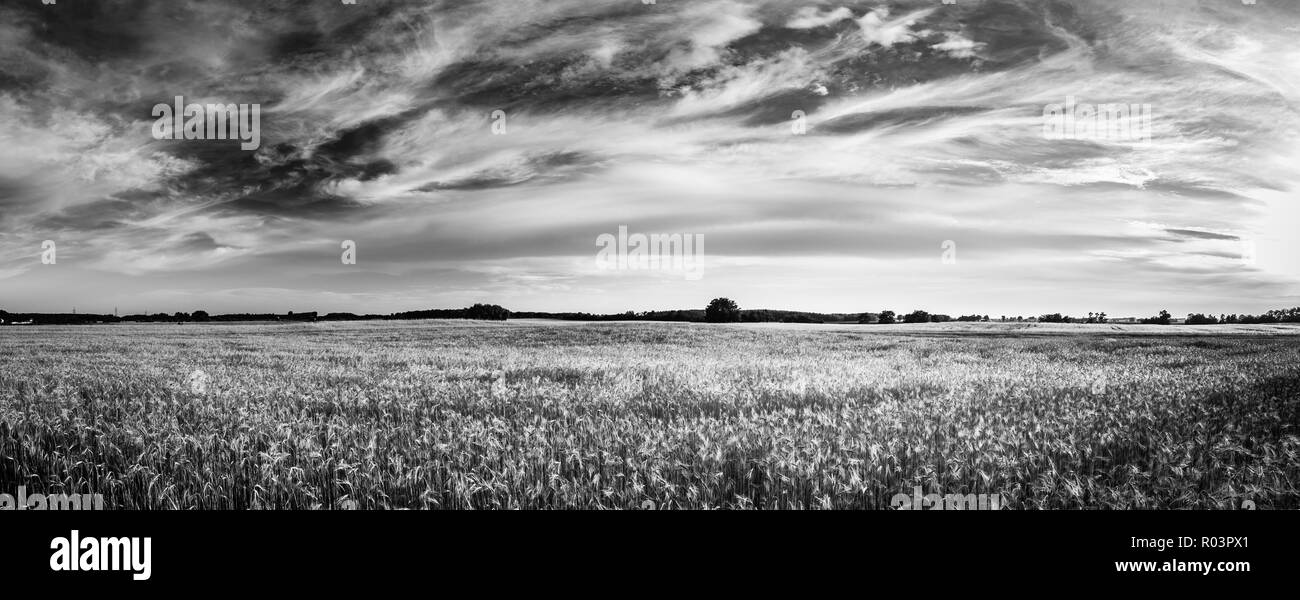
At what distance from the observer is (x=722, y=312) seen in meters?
83.1

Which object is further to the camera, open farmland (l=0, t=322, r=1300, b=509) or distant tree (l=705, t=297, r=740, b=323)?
distant tree (l=705, t=297, r=740, b=323)

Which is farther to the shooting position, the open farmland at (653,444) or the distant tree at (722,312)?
the distant tree at (722,312)

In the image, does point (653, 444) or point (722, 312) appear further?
point (722, 312)

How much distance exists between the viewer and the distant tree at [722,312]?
8288 cm

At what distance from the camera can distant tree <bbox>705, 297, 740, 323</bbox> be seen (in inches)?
3263

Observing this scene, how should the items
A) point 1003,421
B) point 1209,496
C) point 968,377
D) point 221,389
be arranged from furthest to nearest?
point 968,377 < point 221,389 < point 1003,421 < point 1209,496

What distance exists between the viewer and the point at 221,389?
11.8 meters
